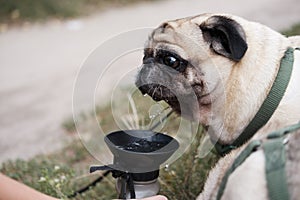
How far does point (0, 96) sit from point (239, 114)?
381 cm

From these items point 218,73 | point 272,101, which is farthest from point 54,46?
point 272,101

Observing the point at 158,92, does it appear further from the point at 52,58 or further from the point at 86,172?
the point at 52,58

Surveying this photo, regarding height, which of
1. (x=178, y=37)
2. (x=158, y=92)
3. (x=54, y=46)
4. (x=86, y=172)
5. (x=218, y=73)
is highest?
(x=178, y=37)

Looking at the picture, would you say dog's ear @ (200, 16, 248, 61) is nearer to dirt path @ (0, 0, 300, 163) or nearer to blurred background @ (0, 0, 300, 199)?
blurred background @ (0, 0, 300, 199)

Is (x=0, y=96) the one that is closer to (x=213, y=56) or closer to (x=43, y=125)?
(x=43, y=125)

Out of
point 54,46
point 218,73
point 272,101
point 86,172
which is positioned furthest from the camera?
point 54,46

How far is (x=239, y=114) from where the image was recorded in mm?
2477

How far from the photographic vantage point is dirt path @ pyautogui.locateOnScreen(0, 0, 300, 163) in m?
5.02

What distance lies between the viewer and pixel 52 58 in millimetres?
6992

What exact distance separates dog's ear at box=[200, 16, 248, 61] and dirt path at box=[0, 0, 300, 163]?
93.0 inches

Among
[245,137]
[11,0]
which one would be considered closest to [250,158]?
[245,137]

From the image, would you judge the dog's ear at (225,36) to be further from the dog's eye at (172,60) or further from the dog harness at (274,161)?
the dog harness at (274,161)

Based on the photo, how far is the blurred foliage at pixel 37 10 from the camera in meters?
8.38

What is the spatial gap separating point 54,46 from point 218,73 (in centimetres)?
513
